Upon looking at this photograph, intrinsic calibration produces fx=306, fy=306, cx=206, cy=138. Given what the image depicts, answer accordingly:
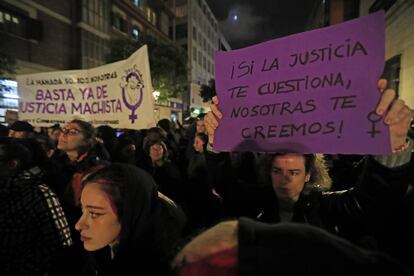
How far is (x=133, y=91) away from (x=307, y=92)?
2.52 meters

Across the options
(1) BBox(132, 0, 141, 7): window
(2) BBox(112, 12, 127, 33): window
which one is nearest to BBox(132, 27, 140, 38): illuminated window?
(2) BBox(112, 12, 127, 33): window

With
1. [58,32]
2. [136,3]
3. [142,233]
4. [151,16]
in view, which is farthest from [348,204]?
[151,16]

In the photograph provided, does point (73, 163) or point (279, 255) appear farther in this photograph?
point (73, 163)

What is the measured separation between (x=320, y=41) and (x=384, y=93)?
0.47 meters

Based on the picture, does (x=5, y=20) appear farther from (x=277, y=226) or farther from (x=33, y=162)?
(x=277, y=226)

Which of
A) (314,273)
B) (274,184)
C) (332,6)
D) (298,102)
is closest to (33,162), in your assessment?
(274,184)

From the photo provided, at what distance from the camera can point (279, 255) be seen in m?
0.55

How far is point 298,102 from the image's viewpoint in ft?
6.00

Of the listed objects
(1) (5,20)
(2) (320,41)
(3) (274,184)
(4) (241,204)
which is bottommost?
(4) (241,204)

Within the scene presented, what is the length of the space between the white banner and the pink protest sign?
170 centimetres

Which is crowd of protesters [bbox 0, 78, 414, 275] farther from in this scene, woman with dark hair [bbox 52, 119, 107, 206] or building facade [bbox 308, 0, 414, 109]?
building facade [bbox 308, 0, 414, 109]

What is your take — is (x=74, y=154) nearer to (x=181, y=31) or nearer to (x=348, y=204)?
(x=348, y=204)

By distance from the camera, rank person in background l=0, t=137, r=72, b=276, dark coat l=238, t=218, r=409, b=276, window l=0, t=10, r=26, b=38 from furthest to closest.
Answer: window l=0, t=10, r=26, b=38, person in background l=0, t=137, r=72, b=276, dark coat l=238, t=218, r=409, b=276

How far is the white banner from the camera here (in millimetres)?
3695
